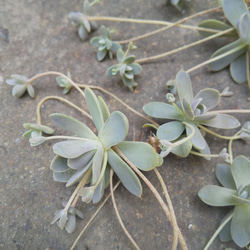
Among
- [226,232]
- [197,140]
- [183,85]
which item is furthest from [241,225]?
[183,85]

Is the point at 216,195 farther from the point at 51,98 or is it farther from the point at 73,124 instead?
the point at 51,98

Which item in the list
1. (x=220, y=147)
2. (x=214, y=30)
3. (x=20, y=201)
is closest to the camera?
(x=20, y=201)

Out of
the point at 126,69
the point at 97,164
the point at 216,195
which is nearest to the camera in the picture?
the point at 97,164

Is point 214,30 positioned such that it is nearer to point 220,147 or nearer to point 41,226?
point 220,147

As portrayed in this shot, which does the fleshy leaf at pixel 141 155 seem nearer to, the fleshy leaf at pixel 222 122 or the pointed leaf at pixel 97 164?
the pointed leaf at pixel 97 164

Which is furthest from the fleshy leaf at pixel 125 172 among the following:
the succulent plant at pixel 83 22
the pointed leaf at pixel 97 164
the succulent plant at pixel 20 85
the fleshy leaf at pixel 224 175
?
the succulent plant at pixel 83 22

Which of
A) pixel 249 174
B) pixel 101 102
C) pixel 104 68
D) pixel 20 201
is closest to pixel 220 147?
pixel 249 174
